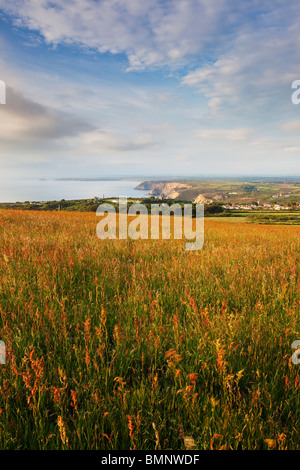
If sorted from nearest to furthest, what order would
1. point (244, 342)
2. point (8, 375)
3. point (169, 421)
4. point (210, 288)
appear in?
point (169, 421) < point (8, 375) < point (244, 342) < point (210, 288)

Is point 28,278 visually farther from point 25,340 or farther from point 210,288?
point 210,288

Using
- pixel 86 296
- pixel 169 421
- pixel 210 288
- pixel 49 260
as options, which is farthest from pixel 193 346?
pixel 49 260

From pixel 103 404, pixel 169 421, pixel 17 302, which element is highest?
pixel 17 302

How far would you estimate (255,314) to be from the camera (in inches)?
113

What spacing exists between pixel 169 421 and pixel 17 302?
7.70ft

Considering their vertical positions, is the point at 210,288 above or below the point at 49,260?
below

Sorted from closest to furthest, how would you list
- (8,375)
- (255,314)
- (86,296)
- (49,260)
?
(8,375) < (255,314) < (86,296) < (49,260)

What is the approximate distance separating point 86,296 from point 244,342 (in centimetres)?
223

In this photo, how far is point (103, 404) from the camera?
1563 millimetres

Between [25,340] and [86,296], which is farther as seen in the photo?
[86,296]
